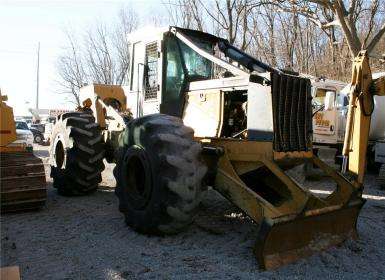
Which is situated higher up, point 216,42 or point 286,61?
point 286,61

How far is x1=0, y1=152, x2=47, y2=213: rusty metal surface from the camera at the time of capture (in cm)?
663

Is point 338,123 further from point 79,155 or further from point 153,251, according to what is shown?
point 153,251

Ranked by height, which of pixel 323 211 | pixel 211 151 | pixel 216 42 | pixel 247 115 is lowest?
pixel 323 211

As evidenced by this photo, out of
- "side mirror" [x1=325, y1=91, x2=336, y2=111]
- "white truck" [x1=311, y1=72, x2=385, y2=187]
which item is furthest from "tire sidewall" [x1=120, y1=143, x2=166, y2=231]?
"white truck" [x1=311, y1=72, x2=385, y2=187]

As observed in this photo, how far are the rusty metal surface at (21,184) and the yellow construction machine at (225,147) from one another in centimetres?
155

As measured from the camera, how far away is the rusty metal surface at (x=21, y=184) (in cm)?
663

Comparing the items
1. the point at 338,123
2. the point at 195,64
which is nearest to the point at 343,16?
the point at 338,123

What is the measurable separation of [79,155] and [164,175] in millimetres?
3170

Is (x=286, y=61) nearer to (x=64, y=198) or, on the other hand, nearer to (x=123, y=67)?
(x=123, y=67)

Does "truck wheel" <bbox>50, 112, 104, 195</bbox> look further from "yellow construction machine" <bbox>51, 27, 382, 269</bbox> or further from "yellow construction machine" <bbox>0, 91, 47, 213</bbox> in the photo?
"yellow construction machine" <bbox>51, 27, 382, 269</bbox>

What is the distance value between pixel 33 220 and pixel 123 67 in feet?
82.4

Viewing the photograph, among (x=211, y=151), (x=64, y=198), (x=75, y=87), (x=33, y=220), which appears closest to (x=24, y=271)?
(x=33, y=220)

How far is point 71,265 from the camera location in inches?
184

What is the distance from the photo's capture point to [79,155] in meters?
7.89
